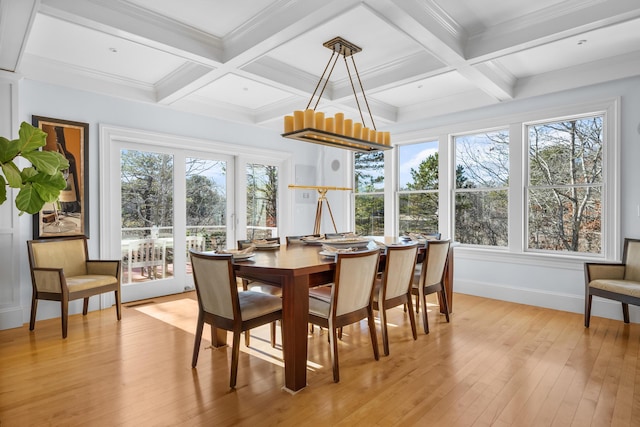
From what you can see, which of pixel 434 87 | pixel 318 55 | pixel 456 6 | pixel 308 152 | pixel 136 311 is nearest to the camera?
pixel 456 6

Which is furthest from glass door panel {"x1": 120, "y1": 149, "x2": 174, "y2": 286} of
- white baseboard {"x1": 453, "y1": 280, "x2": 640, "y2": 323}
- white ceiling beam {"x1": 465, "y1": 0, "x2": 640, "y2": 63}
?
white baseboard {"x1": 453, "y1": 280, "x2": 640, "y2": 323}

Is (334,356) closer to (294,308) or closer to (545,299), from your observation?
(294,308)

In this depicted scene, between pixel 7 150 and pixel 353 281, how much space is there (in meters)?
1.97

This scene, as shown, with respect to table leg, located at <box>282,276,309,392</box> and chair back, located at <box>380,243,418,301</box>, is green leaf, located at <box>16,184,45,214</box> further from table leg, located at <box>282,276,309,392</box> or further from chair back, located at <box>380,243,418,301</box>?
chair back, located at <box>380,243,418,301</box>

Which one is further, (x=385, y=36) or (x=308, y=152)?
(x=308, y=152)

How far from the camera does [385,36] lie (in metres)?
3.21

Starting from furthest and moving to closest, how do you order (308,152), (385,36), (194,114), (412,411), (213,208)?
(308,152) < (213,208) < (194,114) < (385,36) < (412,411)

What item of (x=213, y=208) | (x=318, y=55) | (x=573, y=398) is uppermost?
(x=318, y=55)

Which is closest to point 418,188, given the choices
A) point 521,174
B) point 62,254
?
point 521,174

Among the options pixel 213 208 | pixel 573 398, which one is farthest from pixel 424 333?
pixel 213 208

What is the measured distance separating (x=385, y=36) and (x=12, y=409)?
3.72 meters

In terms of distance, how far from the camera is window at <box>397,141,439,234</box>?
17.9 feet

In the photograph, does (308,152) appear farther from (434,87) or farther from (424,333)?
(424,333)

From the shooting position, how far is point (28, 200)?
1401mm
